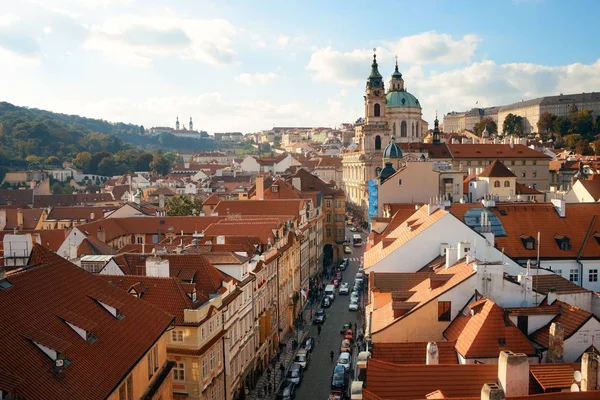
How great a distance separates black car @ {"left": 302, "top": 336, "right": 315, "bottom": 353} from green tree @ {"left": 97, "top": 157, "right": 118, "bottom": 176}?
127 m

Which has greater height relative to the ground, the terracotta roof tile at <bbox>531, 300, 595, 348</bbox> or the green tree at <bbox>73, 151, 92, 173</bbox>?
the green tree at <bbox>73, 151, 92, 173</bbox>

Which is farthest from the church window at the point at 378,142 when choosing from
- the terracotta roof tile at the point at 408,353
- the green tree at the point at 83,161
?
the terracotta roof tile at the point at 408,353

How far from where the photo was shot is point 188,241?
168ft

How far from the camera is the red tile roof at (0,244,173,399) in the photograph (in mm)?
16375

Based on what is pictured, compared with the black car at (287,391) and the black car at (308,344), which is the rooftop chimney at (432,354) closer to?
the black car at (287,391)

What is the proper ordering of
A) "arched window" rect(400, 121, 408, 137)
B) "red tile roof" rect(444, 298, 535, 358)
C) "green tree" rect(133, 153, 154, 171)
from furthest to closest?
1. "green tree" rect(133, 153, 154, 171)
2. "arched window" rect(400, 121, 408, 137)
3. "red tile roof" rect(444, 298, 535, 358)

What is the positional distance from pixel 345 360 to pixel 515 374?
25.7 metres

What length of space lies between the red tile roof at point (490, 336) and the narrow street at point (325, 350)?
16696 mm

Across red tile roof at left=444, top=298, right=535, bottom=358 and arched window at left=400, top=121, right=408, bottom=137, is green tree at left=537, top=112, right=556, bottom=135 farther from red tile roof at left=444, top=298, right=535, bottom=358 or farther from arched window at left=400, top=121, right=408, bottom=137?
red tile roof at left=444, top=298, right=535, bottom=358

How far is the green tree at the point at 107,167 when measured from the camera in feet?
542

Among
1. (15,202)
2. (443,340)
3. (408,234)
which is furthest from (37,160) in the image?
(443,340)

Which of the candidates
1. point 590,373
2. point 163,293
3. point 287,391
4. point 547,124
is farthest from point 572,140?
point 590,373

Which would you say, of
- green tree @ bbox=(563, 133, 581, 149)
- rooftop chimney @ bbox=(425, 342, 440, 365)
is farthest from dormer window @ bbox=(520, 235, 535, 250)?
green tree @ bbox=(563, 133, 581, 149)

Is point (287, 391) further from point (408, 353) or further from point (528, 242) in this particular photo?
point (528, 242)
